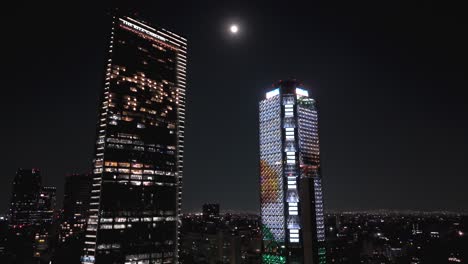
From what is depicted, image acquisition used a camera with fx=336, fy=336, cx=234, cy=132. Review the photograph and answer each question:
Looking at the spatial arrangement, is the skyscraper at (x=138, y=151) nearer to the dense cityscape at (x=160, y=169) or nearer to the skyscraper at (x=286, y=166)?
the dense cityscape at (x=160, y=169)

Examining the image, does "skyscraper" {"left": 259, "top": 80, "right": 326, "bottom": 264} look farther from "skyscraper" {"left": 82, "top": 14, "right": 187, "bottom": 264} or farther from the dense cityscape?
"skyscraper" {"left": 82, "top": 14, "right": 187, "bottom": 264}

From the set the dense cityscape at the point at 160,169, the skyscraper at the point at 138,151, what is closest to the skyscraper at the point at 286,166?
the dense cityscape at the point at 160,169

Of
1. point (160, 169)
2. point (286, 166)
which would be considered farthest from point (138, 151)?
point (286, 166)

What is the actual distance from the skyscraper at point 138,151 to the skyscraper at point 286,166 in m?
40.8

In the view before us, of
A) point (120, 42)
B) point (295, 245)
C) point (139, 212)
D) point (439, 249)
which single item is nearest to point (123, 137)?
point (139, 212)

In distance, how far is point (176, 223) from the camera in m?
120

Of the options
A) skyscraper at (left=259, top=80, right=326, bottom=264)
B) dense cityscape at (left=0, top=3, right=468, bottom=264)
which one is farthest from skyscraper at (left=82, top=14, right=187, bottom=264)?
skyscraper at (left=259, top=80, right=326, bottom=264)

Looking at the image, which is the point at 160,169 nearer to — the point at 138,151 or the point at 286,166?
the point at 138,151

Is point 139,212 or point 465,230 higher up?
point 139,212

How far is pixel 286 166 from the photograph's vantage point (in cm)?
14125

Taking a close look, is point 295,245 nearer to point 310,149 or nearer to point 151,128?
point 310,149

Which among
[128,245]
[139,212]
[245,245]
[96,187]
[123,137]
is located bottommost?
[245,245]

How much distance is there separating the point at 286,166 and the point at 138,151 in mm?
61724

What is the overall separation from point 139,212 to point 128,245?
425 inches
